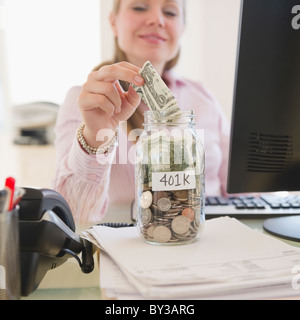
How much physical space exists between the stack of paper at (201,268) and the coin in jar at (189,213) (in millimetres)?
39

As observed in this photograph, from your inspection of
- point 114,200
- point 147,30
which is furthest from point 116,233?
point 147,30

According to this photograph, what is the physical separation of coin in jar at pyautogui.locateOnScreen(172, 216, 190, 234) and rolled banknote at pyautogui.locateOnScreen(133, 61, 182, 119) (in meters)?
0.15

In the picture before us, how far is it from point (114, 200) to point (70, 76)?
132 centimetres

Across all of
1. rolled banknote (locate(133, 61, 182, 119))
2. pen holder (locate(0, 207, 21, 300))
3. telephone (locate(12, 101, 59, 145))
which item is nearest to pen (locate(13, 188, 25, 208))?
pen holder (locate(0, 207, 21, 300))

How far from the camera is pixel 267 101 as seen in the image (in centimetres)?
69

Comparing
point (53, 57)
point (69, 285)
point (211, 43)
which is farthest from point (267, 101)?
point (53, 57)

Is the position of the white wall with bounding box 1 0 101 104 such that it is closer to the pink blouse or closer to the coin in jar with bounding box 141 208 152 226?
the pink blouse

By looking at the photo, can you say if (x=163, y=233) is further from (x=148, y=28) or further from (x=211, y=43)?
(x=211, y=43)

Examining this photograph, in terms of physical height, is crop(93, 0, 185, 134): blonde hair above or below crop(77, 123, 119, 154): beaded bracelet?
above

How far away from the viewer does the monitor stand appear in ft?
2.18

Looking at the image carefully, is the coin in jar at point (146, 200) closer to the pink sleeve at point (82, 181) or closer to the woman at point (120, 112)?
the woman at point (120, 112)

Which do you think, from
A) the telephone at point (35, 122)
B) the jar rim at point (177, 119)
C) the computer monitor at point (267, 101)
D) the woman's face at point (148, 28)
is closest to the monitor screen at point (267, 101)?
the computer monitor at point (267, 101)

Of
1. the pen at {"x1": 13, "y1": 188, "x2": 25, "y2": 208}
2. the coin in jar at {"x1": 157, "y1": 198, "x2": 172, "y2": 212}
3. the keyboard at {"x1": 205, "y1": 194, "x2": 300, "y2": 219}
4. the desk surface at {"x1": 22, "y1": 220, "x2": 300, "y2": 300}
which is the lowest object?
the keyboard at {"x1": 205, "y1": 194, "x2": 300, "y2": 219}

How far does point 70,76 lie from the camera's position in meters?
2.26
